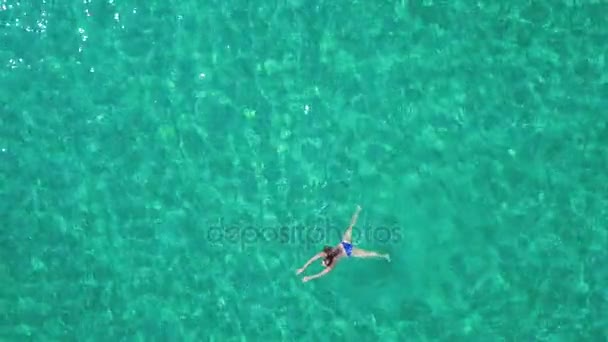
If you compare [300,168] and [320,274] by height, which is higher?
[300,168]

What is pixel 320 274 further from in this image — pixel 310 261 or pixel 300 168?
pixel 300 168

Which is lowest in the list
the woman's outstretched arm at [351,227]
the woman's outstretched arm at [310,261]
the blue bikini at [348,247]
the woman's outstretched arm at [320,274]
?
the woman's outstretched arm at [320,274]

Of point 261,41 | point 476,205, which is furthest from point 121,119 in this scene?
point 476,205

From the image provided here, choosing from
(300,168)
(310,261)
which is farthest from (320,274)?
(300,168)

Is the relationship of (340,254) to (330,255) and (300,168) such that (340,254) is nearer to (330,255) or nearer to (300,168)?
(330,255)

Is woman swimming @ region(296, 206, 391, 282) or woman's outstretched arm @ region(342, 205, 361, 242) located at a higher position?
woman's outstretched arm @ region(342, 205, 361, 242)

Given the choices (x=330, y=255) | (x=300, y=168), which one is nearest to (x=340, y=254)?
(x=330, y=255)

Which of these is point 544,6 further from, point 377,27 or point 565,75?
point 377,27

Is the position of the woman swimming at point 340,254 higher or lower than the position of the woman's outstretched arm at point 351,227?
lower
